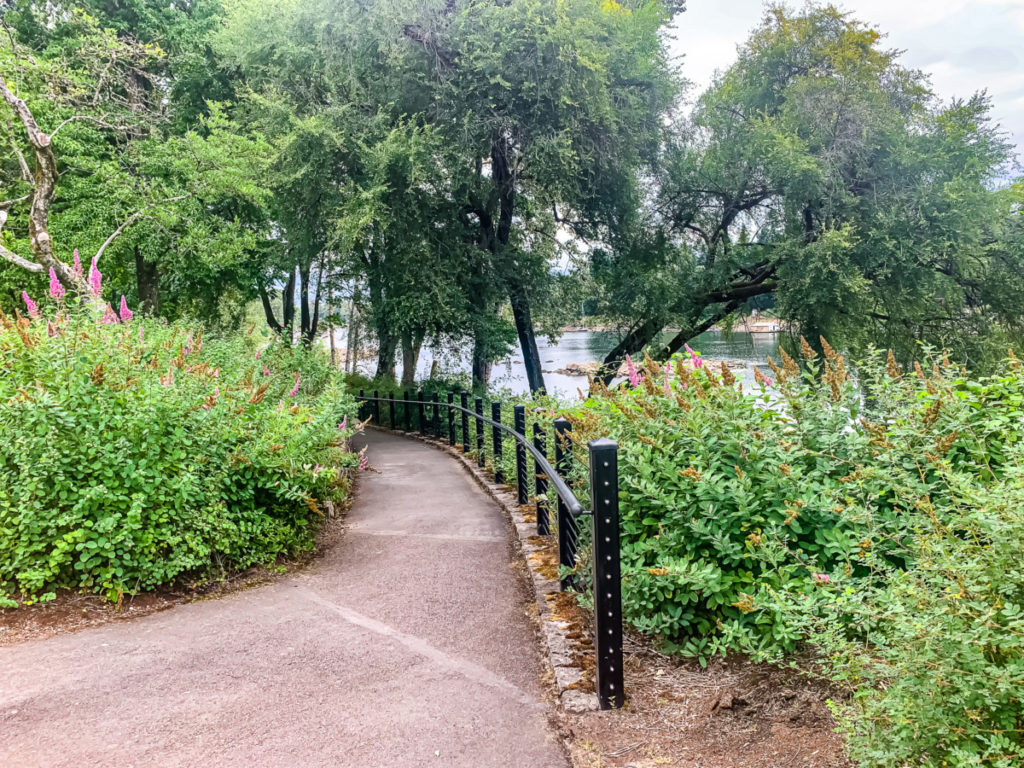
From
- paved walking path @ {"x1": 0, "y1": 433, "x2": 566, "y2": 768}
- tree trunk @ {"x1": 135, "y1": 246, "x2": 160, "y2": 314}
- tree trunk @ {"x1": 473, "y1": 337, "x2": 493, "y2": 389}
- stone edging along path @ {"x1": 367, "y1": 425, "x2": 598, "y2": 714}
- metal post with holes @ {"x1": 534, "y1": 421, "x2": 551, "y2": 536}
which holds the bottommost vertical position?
paved walking path @ {"x1": 0, "y1": 433, "x2": 566, "y2": 768}

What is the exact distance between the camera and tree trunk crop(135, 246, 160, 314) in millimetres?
16750

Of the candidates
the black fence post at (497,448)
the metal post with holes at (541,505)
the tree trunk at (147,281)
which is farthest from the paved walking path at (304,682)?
the tree trunk at (147,281)

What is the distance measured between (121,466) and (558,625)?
2939 mm

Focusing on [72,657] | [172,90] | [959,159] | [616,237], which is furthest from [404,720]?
[172,90]

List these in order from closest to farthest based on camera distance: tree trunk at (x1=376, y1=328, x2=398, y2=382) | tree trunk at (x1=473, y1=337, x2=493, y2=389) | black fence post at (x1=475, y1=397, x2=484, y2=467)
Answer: black fence post at (x1=475, y1=397, x2=484, y2=467)
tree trunk at (x1=473, y1=337, x2=493, y2=389)
tree trunk at (x1=376, y1=328, x2=398, y2=382)

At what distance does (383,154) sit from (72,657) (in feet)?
41.0

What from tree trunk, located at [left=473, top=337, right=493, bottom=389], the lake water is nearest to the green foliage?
the lake water

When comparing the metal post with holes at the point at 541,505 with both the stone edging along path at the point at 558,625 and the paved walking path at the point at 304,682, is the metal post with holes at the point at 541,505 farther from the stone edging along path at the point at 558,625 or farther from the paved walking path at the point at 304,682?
the paved walking path at the point at 304,682

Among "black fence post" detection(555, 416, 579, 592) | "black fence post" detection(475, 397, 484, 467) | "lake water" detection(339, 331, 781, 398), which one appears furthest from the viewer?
"lake water" detection(339, 331, 781, 398)

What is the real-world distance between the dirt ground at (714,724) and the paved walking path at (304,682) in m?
0.21

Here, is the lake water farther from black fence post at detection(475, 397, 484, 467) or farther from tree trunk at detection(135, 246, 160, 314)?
tree trunk at detection(135, 246, 160, 314)

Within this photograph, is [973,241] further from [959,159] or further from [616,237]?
[616,237]

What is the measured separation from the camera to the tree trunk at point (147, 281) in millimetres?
16750

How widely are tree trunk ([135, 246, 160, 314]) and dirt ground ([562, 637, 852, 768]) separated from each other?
1705 cm
